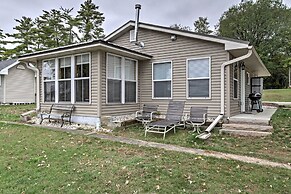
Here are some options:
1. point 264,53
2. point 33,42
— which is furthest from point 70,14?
point 264,53

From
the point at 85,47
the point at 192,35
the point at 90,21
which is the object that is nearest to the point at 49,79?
the point at 85,47

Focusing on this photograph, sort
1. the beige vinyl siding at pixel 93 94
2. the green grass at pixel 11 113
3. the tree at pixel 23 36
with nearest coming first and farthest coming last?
1. the beige vinyl siding at pixel 93 94
2. the green grass at pixel 11 113
3. the tree at pixel 23 36

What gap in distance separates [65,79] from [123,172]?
6097 mm

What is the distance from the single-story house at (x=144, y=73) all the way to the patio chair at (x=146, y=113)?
31 cm

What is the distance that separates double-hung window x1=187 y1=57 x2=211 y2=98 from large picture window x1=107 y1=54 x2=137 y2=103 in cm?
235

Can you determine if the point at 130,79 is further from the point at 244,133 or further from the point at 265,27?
the point at 265,27

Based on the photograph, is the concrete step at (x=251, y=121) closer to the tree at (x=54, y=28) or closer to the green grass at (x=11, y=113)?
the green grass at (x=11, y=113)

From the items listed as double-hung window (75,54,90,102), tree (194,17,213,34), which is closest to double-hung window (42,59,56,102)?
double-hung window (75,54,90,102)

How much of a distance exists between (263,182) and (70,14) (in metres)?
31.8

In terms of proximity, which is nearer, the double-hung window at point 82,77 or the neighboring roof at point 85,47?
the neighboring roof at point 85,47

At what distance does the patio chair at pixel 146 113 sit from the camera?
877cm

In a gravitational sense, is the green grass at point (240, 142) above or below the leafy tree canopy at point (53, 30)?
below

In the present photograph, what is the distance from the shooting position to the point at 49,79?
31.4 ft

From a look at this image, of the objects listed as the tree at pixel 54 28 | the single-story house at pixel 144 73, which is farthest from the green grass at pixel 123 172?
the tree at pixel 54 28
